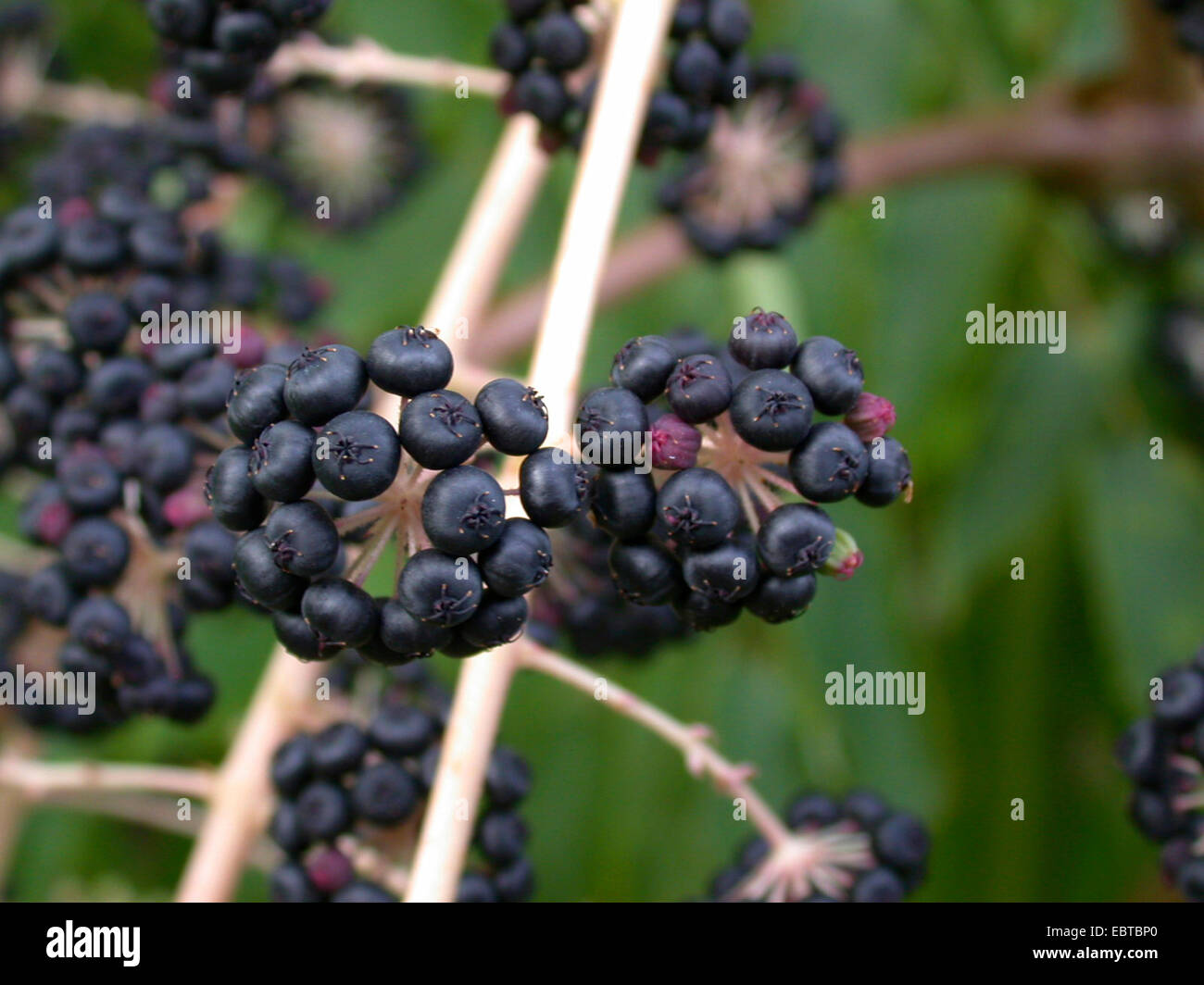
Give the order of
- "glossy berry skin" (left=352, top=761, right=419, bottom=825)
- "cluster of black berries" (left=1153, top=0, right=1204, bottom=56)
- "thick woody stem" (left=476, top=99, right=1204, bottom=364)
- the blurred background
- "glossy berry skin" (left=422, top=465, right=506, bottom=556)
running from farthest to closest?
the blurred background, "thick woody stem" (left=476, top=99, right=1204, bottom=364), "cluster of black berries" (left=1153, top=0, right=1204, bottom=56), "glossy berry skin" (left=352, top=761, right=419, bottom=825), "glossy berry skin" (left=422, top=465, right=506, bottom=556)

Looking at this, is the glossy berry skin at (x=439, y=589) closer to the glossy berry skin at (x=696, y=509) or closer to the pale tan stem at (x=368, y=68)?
the glossy berry skin at (x=696, y=509)

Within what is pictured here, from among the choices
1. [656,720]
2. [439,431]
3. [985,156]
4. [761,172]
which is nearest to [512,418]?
[439,431]

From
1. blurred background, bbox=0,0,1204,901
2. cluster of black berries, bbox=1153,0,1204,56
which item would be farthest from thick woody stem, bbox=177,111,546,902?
cluster of black berries, bbox=1153,0,1204,56

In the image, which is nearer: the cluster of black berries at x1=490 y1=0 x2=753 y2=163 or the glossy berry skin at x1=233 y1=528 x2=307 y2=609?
the glossy berry skin at x1=233 y1=528 x2=307 y2=609

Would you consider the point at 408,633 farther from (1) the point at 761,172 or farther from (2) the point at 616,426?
(1) the point at 761,172

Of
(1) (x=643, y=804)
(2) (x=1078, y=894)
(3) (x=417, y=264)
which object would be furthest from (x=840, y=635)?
(3) (x=417, y=264)

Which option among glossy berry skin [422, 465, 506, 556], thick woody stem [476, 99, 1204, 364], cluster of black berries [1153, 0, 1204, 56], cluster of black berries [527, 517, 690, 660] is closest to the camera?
glossy berry skin [422, 465, 506, 556]

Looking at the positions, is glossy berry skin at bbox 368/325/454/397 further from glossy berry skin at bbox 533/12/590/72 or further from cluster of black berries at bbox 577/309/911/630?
glossy berry skin at bbox 533/12/590/72

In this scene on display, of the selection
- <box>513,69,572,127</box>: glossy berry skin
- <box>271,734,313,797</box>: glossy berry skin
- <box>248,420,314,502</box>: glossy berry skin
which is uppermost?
<box>513,69,572,127</box>: glossy berry skin
